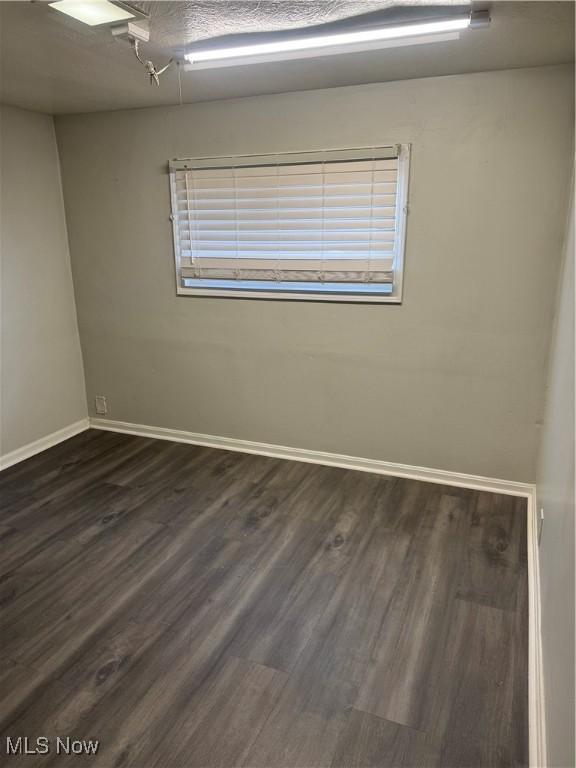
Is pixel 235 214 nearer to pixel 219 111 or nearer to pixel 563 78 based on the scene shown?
pixel 219 111

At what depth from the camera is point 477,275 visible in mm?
2861

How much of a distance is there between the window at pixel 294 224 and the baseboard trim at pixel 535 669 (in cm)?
162

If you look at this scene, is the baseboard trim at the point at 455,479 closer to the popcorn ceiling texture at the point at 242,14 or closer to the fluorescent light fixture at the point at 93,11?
the popcorn ceiling texture at the point at 242,14

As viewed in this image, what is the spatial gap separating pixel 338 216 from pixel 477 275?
0.89 meters

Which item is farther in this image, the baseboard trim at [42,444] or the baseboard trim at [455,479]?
the baseboard trim at [42,444]

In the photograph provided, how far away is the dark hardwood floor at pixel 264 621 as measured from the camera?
1.64m

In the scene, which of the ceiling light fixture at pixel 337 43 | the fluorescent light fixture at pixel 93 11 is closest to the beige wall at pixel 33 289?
the ceiling light fixture at pixel 337 43

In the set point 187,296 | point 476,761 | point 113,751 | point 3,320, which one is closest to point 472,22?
point 187,296

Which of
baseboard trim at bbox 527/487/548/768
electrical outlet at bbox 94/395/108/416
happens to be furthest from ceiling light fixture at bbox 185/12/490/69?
electrical outlet at bbox 94/395/108/416

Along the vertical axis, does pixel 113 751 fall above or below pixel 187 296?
below

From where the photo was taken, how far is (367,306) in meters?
3.14

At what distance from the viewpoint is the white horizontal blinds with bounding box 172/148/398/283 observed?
2998 millimetres

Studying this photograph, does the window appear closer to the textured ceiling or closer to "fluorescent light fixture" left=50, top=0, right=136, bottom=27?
the textured ceiling

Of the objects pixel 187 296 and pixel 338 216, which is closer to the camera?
pixel 338 216
